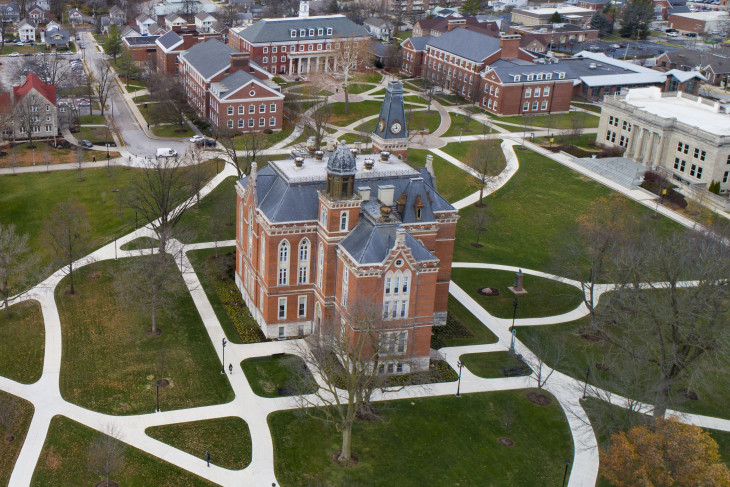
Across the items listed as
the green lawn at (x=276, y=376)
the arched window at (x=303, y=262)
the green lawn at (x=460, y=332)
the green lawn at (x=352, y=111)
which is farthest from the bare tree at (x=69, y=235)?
the green lawn at (x=352, y=111)

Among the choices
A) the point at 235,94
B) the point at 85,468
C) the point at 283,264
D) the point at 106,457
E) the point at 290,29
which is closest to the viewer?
the point at 106,457

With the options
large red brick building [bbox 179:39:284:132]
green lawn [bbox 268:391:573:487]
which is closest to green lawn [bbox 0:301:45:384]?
green lawn [bbox 268:391:573:487]

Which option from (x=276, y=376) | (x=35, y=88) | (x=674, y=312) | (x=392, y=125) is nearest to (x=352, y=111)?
(x=35, y=88)

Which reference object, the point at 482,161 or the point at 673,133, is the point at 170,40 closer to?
the point at 482,161

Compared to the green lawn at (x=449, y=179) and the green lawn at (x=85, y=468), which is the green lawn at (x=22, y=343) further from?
the green lawn at (x=449, y=179)

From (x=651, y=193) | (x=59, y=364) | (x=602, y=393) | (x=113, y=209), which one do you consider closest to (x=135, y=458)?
(x=59, y=364)

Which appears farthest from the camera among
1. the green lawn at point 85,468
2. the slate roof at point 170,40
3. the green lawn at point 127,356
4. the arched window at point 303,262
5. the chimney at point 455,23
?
the chimney at point 455,23

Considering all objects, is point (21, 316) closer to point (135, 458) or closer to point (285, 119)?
point (135, 458)
